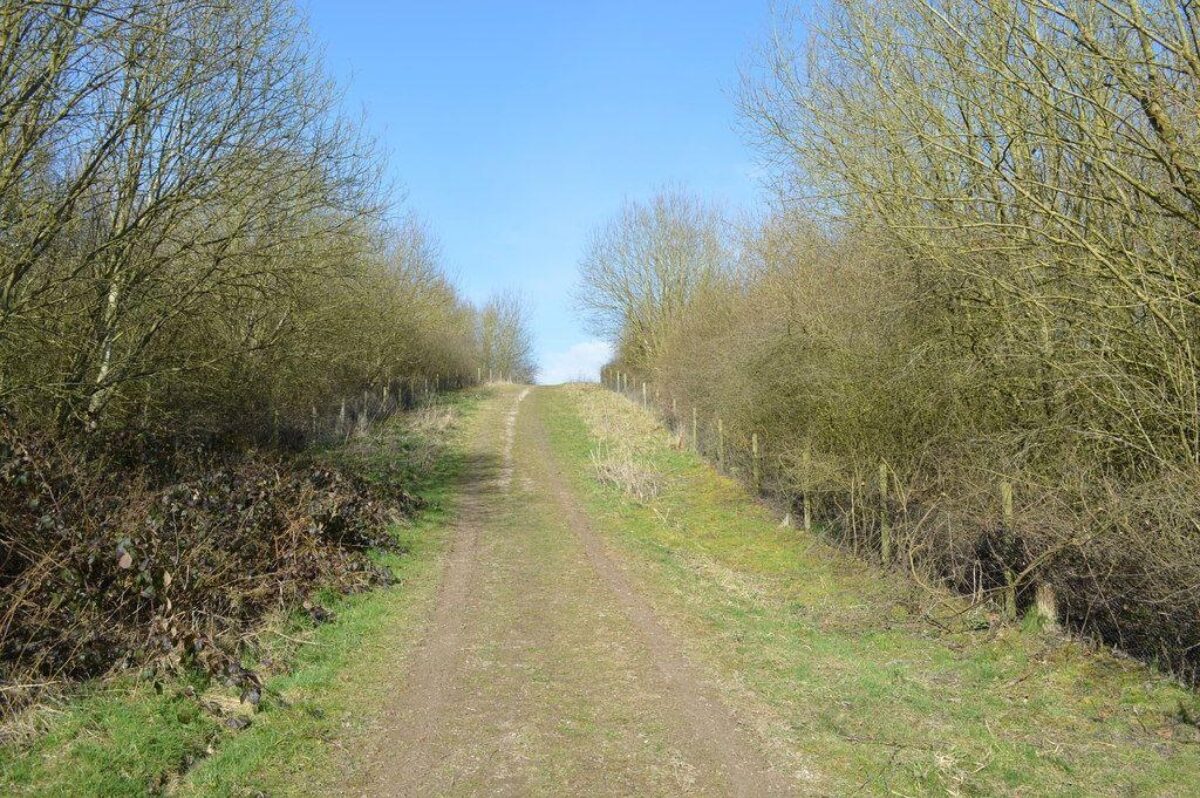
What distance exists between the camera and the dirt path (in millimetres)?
5078

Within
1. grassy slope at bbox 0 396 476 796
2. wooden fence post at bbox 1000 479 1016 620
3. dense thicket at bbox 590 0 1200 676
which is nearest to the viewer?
grassy slope at bbox 0 396 476 796

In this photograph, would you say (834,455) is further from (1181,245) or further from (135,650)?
(135,650)

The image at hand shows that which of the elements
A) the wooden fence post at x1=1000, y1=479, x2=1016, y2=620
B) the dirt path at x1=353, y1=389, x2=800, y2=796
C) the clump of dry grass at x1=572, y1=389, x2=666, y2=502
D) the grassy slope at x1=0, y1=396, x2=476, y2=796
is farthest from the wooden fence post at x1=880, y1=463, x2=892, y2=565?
the grassy slope at x1=0, y1=396, x2=476, y2=796

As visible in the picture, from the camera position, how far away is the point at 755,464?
55.8ft

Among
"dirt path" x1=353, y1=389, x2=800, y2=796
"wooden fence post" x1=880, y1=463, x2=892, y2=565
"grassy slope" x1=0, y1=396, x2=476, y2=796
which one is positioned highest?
"wooden fence post" x1=880, y1=463, x2=892, y2=565

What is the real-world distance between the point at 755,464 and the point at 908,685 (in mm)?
10056

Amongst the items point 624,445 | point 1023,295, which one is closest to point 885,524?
point 1023,295

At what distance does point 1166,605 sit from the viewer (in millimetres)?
7043

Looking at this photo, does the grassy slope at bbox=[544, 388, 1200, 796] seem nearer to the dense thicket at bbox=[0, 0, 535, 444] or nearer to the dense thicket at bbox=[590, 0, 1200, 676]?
the dense thicket at bbox=[590, 0, 1200, 676]

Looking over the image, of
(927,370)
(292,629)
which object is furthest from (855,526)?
(292,629)

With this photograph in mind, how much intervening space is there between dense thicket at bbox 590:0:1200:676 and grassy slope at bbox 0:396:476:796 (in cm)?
627

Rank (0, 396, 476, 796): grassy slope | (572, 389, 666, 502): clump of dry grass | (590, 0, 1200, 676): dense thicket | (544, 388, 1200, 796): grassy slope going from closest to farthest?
(0, 396, 476, 796): grassy slope → (544, 388, 1200, 796): grassy slope → (590, 0, 1200, 676): dense thicket → (572, 389, 666, 502): clump of dry grass

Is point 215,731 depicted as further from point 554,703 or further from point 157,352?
point 157,352

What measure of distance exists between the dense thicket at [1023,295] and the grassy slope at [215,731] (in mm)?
6266
